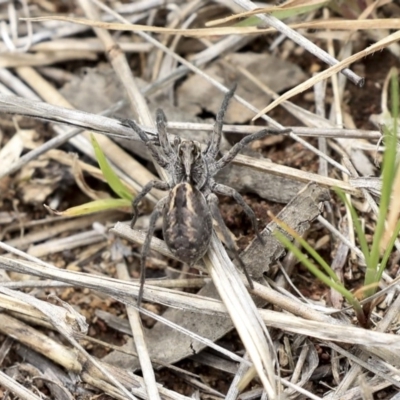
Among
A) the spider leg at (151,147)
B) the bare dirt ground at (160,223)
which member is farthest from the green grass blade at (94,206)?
the spider leg at (151,147)

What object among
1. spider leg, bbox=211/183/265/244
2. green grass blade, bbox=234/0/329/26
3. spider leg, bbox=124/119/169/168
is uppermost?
green grass blade, bbox=234/0/329/26

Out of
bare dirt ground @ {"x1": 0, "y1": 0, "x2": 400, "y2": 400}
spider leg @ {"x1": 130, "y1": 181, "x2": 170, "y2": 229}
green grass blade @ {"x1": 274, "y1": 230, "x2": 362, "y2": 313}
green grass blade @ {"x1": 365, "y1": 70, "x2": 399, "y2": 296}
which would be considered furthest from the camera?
spider leg @ {"x1": 130, "y1": 181, "x2": 170, "y2": 229}

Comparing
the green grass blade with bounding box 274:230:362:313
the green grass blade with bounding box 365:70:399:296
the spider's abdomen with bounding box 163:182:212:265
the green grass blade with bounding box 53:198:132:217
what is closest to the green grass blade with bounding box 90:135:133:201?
the green grass blade with bounding box 53:198:132:217

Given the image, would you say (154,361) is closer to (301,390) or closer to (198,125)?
(301,390)

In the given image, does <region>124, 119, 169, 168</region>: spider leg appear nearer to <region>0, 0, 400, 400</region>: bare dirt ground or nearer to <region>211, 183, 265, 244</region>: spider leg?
<region>0, 0, 400, 400</region>: bare dirt ground

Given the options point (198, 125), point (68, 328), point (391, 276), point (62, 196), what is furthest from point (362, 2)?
point (68, 328)

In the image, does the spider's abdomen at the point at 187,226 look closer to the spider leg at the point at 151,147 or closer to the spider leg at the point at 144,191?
the spider leg at the point at 144,191

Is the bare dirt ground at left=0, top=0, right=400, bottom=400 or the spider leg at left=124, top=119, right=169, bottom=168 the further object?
the spider leg at left=124, top=119, right=169, bottom=168
